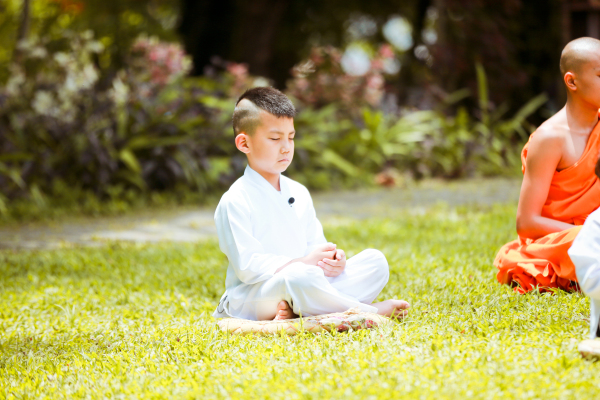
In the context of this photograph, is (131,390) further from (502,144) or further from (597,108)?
(502,144)

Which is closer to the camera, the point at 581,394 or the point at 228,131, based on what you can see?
the point at 581,394

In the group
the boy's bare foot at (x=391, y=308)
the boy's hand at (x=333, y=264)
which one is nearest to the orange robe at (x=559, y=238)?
the boy's bare foot at (x=391, y=308)

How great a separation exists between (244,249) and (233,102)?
17.7 feet

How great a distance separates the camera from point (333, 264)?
8.39 ft

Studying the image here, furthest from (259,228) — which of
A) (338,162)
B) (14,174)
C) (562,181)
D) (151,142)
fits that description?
(338,162)

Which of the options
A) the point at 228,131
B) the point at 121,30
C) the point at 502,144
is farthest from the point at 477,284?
the point at 121,30

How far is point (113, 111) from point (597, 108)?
17.8ft

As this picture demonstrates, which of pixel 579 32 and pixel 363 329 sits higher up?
pixel 579 32

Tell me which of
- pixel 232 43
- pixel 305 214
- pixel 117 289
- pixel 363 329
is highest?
pixel 232 43

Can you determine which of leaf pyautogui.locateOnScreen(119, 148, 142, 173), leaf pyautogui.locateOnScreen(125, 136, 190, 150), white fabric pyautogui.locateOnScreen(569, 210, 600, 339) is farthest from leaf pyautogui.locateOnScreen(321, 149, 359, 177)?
white fabric pyautogui.locateOnScreen(569, 210, 600, 339)

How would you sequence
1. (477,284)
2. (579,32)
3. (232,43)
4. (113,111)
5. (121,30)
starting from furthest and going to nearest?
(121,30), (232,43), (579,32), (113,111), (477,284)

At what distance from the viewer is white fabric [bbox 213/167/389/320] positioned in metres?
2.50

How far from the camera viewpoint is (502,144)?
818 cm

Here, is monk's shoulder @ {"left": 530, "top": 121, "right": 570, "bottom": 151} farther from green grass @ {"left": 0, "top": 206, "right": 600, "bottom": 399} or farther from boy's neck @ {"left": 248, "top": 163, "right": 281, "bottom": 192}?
boy's neck @ {"left": 248, "top": 163, "right": 281, "bottom": 192}
